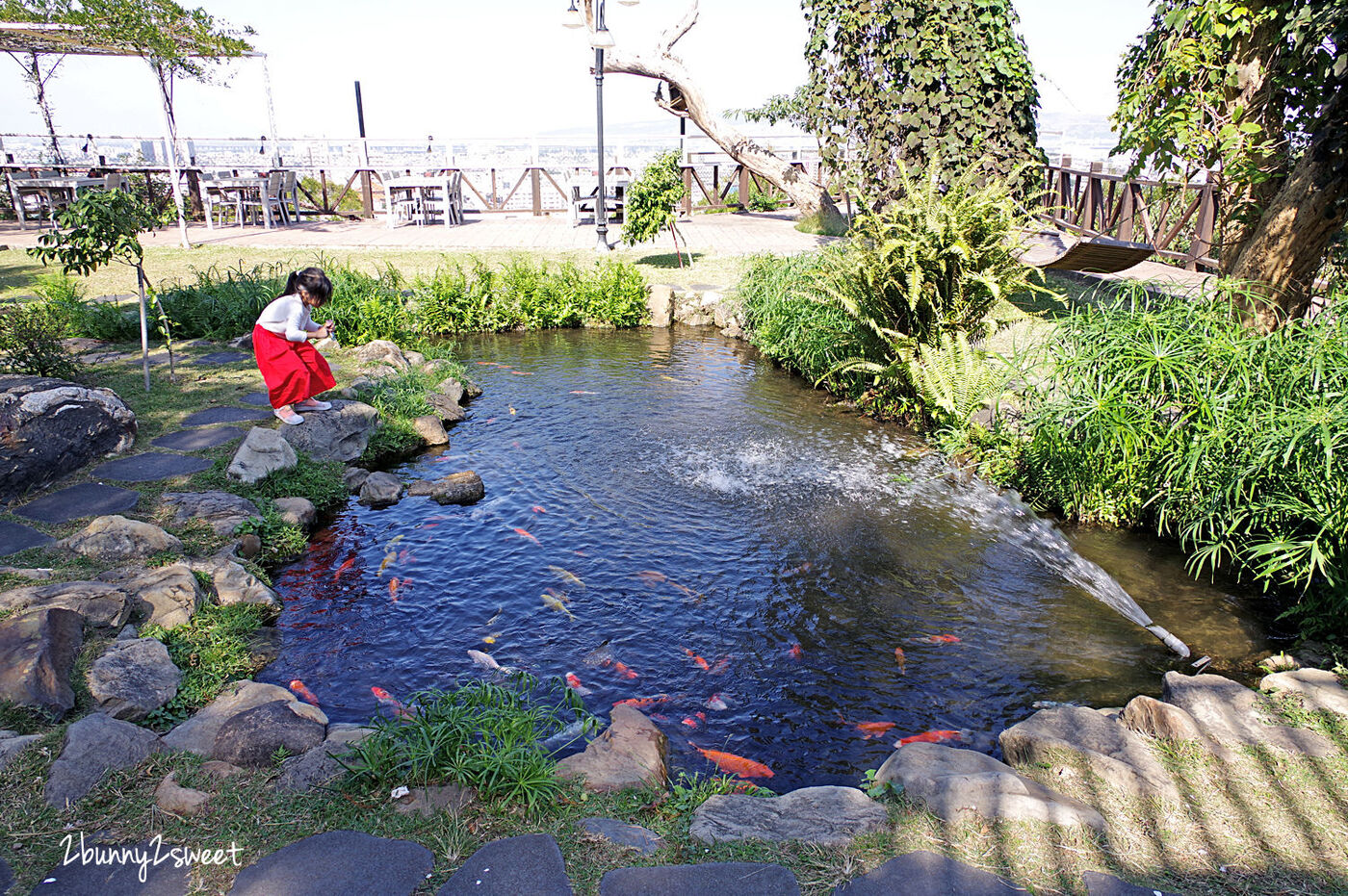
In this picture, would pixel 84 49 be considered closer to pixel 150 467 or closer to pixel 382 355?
pixel 382 355

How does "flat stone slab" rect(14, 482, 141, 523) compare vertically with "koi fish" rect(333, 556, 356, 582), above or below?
above

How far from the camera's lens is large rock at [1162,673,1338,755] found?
2877mm

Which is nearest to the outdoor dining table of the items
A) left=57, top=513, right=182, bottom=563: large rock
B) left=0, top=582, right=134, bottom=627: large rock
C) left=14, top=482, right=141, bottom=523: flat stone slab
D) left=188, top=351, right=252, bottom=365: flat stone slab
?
left=188, top=351, right=252, bottom=365: flat stone slab

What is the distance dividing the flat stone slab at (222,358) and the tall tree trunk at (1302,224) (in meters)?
8.69

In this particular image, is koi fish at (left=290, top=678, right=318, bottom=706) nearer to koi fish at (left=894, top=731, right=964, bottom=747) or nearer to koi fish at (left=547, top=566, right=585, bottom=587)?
koi fish at (left=547, top=566, right=585, bottom=587)

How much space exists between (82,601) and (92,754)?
3.83 ft

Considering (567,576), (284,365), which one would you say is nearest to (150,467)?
(284,365)

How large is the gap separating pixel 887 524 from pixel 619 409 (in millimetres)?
2989

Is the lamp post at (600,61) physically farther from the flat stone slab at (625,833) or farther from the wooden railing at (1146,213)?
the flat stone slab at (625,833)

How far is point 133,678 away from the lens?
3260 mm

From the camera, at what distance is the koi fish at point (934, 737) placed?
3.40 m

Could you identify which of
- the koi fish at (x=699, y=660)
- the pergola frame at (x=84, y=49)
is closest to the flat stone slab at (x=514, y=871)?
the koi fish at (x=699, y=660)

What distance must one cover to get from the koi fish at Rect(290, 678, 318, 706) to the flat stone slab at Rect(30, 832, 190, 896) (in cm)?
122

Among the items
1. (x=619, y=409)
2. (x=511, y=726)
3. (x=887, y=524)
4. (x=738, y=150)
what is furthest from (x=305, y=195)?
(x=511, y=726)
